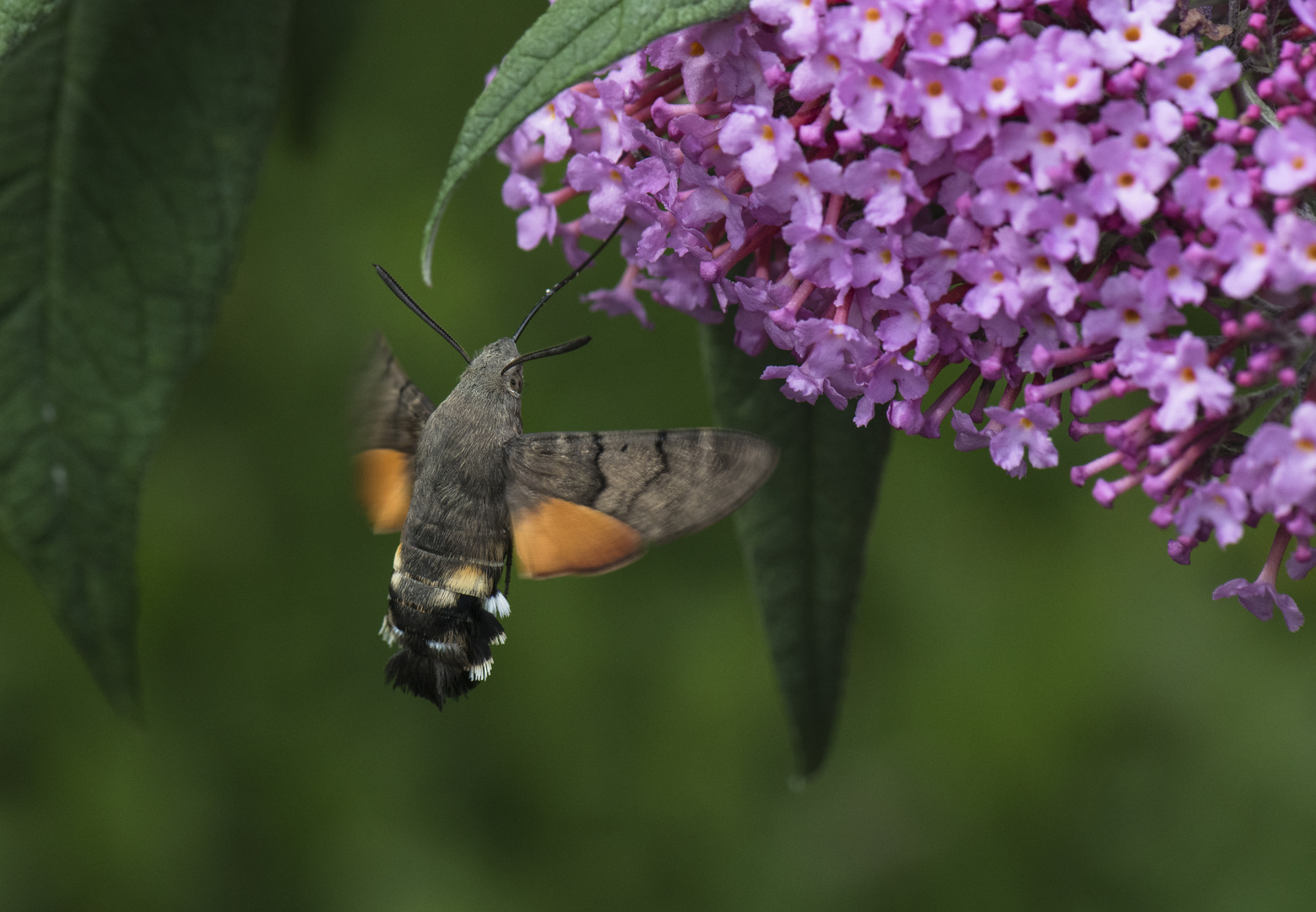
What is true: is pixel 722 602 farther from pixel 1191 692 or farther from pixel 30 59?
pixel 30 59

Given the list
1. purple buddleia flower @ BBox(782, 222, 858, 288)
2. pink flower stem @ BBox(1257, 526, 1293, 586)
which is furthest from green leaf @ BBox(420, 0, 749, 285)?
pink flower stem @ BBox(1257, 526, 1293, 586)

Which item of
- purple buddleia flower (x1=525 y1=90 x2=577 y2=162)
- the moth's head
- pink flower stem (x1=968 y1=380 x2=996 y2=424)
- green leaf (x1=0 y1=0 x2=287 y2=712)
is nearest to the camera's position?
pink flower stem (x1=968 y1=380 x2=996 y2=424)

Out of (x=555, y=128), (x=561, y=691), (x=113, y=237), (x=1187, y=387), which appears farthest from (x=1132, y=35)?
(x=561, y=691)

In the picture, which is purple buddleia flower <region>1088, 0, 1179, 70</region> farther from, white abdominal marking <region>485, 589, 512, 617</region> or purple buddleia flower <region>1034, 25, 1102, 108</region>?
white abdominal marking <region>485, 589, 512, 617</region>

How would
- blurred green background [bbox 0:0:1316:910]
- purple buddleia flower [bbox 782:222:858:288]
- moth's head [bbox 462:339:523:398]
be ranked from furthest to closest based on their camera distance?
blurred green background [bbox 0:0:1316:910], moth's head [bbox 462:339:523:398], purple buddleia flower [bbox 782:222:858:288]

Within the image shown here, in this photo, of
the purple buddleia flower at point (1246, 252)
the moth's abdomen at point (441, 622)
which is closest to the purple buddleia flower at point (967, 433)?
the purple buddleia flower at point (1246, 252)

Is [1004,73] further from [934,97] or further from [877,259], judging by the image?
[877,259]

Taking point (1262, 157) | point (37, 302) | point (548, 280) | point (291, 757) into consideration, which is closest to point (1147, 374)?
point (1262, 157)
